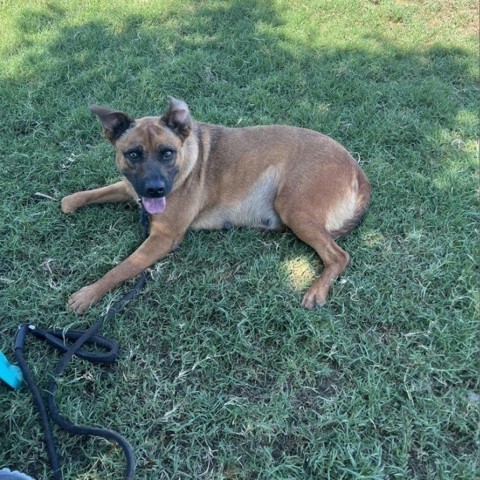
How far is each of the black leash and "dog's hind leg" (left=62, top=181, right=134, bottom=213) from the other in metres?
0.87

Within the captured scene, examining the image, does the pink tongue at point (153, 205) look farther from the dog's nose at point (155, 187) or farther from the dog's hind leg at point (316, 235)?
the dog's hind leg at point (316, 235)

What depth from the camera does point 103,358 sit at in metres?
2.85

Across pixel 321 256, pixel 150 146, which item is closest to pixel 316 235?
pixel 321 256

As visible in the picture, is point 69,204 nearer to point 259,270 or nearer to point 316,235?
point 259,270

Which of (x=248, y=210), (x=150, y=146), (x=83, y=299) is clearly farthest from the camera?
(x=248, y=210)

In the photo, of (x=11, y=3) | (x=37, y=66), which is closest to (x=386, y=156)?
(x=37, y=66)

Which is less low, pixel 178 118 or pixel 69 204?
pixel 178 118

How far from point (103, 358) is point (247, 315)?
95 centimetres

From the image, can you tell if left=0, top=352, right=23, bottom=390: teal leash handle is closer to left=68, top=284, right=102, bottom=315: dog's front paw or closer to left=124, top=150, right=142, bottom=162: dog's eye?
left=68, top=284, right=102, bottom=315: dog's front paw

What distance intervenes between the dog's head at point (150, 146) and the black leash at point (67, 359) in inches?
25.9

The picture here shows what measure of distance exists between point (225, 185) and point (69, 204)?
4.17 feet

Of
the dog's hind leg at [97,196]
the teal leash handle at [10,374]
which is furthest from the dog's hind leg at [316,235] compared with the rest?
the teal leash handle at [10,374]

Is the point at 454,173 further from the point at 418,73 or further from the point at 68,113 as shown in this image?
the point at 68,113

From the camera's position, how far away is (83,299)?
320cm
